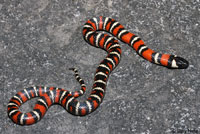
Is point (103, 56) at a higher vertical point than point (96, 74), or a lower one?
higher

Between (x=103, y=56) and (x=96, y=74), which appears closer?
(x=96, y=74)

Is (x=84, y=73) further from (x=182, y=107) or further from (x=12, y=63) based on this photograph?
(x=182, y=107)

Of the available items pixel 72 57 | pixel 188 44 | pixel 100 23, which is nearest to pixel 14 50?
pixel 72 57

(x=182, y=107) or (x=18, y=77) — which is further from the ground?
(x=18, y=77)
